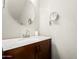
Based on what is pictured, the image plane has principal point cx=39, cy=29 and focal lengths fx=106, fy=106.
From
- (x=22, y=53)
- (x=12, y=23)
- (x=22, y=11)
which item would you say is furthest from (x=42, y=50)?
(x=22, y=11)

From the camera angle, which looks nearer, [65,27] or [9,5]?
[9,5]

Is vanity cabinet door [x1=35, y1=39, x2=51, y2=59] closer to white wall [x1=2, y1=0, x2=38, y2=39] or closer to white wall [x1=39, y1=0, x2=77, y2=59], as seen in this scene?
white wall [x1=39, y1=0, x2=77, y2=59]

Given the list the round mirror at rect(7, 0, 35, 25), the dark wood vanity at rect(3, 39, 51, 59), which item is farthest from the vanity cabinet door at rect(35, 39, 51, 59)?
the round mirror at rect(7, 0, 35, 25)

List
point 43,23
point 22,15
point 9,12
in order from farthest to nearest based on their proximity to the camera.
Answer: point 43,23
point 22,15
point 9,12

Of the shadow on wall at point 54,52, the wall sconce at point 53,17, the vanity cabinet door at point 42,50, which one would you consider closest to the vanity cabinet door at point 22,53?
the vanity cabinet door at point 42,50

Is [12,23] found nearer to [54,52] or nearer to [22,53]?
[22,53]

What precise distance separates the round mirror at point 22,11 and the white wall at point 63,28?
47 cm

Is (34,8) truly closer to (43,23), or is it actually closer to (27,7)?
(27,7)

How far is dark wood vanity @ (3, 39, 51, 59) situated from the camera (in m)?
1.48

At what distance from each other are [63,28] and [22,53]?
1483 mm

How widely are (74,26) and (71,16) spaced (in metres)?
0.27

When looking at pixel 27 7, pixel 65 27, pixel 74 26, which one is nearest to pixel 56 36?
pixel 65 27

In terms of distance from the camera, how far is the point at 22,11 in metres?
2.53

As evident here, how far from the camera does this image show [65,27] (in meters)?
2.77
